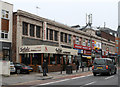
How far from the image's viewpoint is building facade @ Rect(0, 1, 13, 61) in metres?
28.3

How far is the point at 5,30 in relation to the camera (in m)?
29.0

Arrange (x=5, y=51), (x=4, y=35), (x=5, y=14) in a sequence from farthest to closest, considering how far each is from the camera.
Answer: (x=5, y=14), (x=4, y=35), (x=5, y=51)

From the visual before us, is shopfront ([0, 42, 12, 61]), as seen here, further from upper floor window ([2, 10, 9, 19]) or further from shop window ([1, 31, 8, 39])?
upper floor window ([2, 10, 9, 19])

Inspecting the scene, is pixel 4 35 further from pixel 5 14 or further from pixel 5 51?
pixel 5 14

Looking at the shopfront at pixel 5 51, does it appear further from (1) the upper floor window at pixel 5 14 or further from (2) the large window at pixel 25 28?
(1) the upper floor window at pixel 5 14

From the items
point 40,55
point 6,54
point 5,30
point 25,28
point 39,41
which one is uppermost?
point 25,28

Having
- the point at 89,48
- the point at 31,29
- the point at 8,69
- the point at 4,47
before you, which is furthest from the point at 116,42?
the point at 8,69

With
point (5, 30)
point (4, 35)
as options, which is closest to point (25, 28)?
point (5, 30)

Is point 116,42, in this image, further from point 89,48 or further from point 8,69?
point 8,69

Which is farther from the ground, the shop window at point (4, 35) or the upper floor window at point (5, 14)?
the upper floor window at point (5, 14)

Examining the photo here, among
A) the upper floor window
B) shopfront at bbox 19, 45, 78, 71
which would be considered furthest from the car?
the upper floor window

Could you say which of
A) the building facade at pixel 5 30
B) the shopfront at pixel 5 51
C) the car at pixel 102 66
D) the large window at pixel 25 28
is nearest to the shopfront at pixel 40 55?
the shopfront at pixel 5 51

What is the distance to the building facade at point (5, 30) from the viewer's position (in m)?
28.3

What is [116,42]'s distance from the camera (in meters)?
75.7
